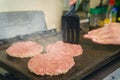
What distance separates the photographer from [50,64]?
0.96 meters

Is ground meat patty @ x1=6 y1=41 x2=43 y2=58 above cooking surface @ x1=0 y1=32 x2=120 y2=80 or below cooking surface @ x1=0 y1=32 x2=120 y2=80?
above

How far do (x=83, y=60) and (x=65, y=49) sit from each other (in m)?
0.16

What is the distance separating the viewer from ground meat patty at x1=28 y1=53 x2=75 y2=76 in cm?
90

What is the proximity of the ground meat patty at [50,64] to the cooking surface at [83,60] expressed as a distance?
2 centimetres

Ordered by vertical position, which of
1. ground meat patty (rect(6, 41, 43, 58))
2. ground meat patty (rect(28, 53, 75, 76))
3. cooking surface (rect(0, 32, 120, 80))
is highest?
ground meat patty (rect(6, 41, 43, 58))

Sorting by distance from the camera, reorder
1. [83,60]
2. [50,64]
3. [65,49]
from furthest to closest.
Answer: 1. [65,49]
2. [83,60]
3. [50,64]

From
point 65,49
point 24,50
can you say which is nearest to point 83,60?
point 65,49

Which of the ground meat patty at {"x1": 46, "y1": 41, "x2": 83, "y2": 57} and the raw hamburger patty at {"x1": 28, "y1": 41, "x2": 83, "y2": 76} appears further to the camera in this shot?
the ground meat patty at {"x1": 46, "y1": 41, "x2": 83, "y2": 57}

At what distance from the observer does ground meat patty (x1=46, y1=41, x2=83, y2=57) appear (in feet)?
3.71

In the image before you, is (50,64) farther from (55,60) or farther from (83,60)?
(83,60)

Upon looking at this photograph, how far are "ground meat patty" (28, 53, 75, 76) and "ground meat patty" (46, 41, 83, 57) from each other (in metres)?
Answer: 0.09

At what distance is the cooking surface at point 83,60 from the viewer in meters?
0.90

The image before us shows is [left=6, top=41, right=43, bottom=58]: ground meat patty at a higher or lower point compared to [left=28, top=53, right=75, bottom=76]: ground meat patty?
higher

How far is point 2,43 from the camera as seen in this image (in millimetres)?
1331
